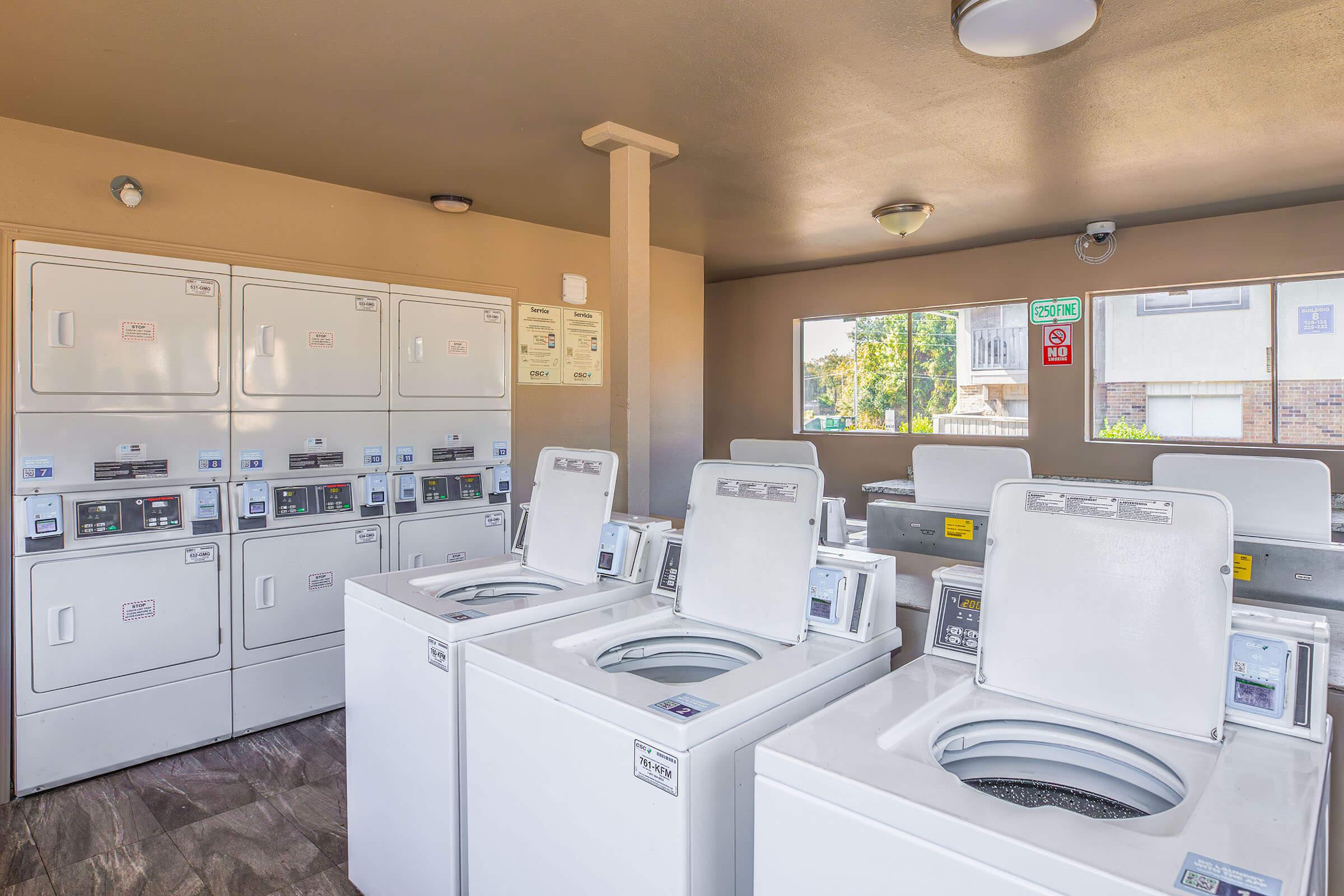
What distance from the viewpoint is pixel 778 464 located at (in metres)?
1.85

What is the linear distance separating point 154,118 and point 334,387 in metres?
1.23

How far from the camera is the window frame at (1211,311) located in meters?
4.27

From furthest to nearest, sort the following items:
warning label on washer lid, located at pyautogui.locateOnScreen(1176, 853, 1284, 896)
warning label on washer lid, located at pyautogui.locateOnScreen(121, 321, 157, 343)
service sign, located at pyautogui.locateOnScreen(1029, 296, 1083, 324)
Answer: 1. service sign, located at pyautogui.locateOnScreen(1029, 296, 1083, 324)
2. warning label on washer lid, located at pyautogui.locateOnScreen(121, 321, 157, 343)
3. warning label on washer lid, located at pyautogui.locateOnScreen(1176, 853, 1284, 896)

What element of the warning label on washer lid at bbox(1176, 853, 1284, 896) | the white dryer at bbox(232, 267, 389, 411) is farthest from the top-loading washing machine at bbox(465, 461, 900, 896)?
the white dryer at bbox(232, 267, 389, 411)

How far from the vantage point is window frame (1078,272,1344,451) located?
4.27 m

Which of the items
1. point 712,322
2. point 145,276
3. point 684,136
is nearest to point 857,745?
point 684,136

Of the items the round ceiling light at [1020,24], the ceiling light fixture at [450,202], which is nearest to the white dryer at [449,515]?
the ceiling light fixture at [450,202]

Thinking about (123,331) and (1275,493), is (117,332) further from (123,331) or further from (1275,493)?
(1275,493)

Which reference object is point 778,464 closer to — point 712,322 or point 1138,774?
point 1138,774

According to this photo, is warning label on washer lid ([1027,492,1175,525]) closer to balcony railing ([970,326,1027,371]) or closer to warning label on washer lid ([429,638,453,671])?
warning label on washer lid ([429,638,453,671])

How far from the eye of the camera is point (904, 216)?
13.6 feet

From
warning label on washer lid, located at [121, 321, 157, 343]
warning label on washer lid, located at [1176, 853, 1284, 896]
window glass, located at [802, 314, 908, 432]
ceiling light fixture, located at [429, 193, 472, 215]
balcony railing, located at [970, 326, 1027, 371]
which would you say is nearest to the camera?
warning label on washer lid, located at [1176, 853, 1284, 896]

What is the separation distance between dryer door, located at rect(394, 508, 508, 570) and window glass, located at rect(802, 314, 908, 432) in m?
3.11

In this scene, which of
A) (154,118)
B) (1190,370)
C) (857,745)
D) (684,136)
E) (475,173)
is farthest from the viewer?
(1190,370)
